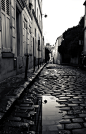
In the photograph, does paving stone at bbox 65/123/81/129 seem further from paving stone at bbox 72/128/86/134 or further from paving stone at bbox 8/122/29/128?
paving stone at bbox 8/122/29/128

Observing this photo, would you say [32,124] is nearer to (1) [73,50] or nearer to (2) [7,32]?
(2) [7,32]

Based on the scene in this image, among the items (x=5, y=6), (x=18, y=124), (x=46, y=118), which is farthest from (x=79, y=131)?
(x=5, y=6)

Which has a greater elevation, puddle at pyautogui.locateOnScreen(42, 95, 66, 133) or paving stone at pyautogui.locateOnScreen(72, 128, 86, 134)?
puddle at pyautogui.locateOnScreen(42, 95, 66, 133)

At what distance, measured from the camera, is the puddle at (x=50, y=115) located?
2105 mm

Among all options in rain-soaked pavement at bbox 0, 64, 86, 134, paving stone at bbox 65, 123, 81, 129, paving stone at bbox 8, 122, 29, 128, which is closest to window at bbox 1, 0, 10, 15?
rain-soaked pavement at bbox 0, 64, 86, 134

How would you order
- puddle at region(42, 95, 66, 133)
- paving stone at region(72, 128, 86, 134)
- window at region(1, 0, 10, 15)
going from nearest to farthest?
paving stone at region(72, 128, 86, 134)
puddle at region(42, 95, 66, 133)
window at region(1, 0, 10, 15)

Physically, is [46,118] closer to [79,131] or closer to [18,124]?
[18,124]

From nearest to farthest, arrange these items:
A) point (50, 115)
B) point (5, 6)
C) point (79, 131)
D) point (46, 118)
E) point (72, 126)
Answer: point (79, 131), point (72, 126), point (46, 118), point (50, 115), point (5, 6)

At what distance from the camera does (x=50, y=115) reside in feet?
8.39

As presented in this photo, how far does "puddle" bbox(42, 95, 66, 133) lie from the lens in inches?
82.9

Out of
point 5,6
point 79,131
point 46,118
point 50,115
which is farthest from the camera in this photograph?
point 5,6

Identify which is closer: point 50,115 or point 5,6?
point 50,115

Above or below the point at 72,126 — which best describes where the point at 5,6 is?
above

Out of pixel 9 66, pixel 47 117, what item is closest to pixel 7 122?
pixel 47 117
